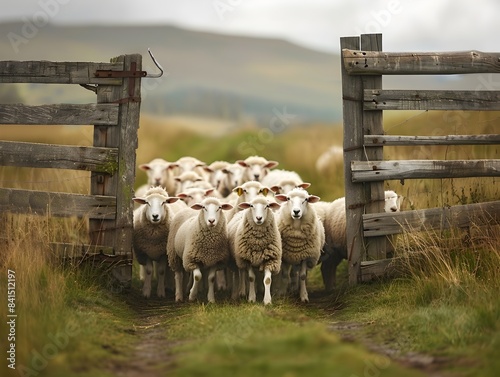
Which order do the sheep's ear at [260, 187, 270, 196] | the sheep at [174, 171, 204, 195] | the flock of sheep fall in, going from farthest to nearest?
1. the sheep at [174, 171, 204, 195]
2. the sheep's ear at [260, 187, 270, 196]
3. the flock of sheep

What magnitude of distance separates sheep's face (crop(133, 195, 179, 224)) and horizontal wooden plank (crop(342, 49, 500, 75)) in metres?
3.26

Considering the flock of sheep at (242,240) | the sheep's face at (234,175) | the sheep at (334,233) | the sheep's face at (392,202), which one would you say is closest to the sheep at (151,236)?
the flock of sheep at (242,240)

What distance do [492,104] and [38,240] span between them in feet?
19.6

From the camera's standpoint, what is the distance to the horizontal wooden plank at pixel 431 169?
10.4 meters

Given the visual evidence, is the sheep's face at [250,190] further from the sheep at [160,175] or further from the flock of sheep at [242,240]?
the sheep at [160,175]

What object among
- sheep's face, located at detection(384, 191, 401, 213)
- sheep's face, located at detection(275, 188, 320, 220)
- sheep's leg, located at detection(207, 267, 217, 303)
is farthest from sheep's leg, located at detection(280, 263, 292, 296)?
sheep's face, located at detection(384, 191, 401, 213)

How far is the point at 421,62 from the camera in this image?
1043 cm

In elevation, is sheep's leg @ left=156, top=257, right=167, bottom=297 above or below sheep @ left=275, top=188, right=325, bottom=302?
below

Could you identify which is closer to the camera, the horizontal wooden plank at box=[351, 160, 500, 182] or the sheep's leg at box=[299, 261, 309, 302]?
the horizontal wooden plank at box=[351, 160, 500, 182]

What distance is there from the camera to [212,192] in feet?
44.5

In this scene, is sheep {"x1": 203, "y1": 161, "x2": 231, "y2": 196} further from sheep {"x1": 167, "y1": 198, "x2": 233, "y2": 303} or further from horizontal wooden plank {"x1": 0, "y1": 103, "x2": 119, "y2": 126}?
horizontal wooden plank {"x1": 0, "y1": 103, "x2": 119, "y2": 126}

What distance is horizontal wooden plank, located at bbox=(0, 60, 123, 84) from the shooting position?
34.2 ft

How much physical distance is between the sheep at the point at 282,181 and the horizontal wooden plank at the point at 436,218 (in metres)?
2.74

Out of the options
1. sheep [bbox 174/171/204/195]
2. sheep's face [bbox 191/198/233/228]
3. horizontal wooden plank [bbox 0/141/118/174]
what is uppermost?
sheep [bbox 174/171/204/195]
